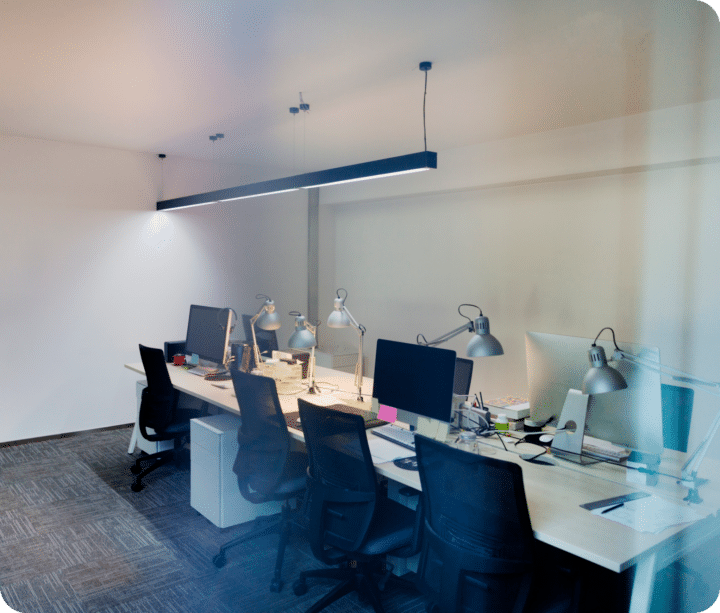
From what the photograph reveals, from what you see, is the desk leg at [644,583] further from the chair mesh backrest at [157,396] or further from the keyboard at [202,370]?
the keyboard at [202,370]

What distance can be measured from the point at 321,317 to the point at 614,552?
19.2ft

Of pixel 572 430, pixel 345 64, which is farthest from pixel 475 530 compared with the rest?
pixel 345 64

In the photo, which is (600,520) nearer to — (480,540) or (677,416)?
(480,540)

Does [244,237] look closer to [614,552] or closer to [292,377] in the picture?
[292,377]

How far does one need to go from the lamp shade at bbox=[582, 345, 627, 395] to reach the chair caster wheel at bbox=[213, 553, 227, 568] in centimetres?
217

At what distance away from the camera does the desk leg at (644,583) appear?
185 centimetres

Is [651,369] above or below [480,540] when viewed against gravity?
above

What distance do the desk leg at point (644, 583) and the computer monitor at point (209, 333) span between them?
332 cm

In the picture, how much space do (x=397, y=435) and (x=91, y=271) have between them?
4051 mm

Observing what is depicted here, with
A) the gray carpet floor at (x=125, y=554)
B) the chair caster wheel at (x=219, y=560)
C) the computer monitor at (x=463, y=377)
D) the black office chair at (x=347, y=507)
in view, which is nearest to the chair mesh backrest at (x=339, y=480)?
the black office chair at (x=347, y=507)

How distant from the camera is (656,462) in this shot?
253 cm

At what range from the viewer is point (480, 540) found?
196 centimetres

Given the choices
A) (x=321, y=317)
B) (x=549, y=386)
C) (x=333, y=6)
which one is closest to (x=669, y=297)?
(x=549, y=386)

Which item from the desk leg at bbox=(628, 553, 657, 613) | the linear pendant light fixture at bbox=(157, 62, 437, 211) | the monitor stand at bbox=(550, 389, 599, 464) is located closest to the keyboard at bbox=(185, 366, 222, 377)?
the linear pendant light fixture at bbox=(157, 62, 437, 211)
